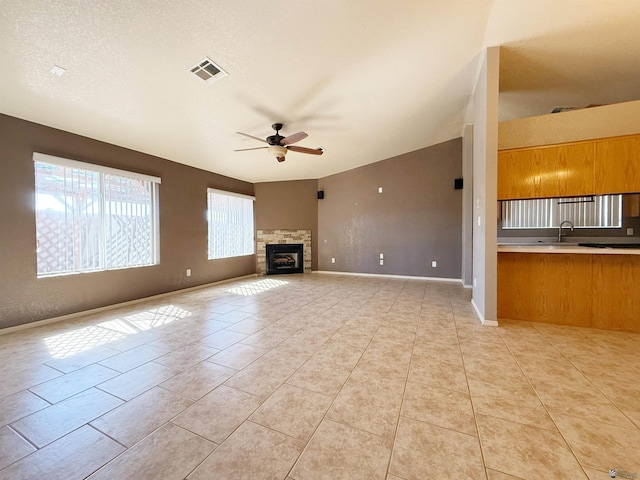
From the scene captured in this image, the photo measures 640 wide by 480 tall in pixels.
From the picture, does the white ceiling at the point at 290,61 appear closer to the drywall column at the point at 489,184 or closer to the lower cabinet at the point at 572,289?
the drywall column at the point at 489,184

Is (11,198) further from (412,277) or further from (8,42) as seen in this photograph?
(412,277)

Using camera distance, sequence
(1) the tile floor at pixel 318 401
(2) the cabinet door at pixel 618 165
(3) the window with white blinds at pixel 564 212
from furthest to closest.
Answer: (3) the window with white blinds at pixel 564 212 < (2) the cabinet door at pixel 618 165 < (1) the tile floor at pixel 318 401

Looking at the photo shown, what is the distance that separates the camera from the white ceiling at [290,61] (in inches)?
83.4

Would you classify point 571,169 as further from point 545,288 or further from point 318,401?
point 318,401

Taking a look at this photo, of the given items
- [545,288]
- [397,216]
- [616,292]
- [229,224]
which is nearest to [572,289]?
[545,288]

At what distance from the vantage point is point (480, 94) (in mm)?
3402

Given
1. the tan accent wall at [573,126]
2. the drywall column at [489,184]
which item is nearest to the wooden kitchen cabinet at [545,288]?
the drywall column at [489,184]

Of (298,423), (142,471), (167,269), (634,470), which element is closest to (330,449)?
(298,423)

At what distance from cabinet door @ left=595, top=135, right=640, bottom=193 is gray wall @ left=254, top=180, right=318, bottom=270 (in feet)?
17.9

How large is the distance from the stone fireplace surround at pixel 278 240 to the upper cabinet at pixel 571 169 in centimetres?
485

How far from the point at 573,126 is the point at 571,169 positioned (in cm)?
52

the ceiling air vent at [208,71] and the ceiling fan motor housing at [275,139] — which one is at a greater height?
the ceiling air vent at [208,71]

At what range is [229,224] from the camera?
6316mm

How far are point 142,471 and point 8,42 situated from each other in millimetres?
3344
